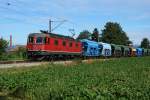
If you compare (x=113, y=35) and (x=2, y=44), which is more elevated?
(x=113, y=35)

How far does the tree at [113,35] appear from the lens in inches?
6196

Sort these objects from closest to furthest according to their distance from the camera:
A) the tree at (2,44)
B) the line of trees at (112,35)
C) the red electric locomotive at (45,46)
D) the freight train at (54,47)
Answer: the red electric locomotive at (45,46) → the freight train at (54,47) → the tree at (2,44) → the line of trees at (112,35)

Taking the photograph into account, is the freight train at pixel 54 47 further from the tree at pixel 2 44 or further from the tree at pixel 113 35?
the tree at pixel 113 35

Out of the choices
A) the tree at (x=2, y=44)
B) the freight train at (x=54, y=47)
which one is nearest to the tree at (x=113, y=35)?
the freight train at (x=54, y=47)

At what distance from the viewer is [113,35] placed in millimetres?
158375

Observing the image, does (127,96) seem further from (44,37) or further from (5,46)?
(5,46)

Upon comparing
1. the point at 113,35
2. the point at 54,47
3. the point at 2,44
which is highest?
the point at 113,35

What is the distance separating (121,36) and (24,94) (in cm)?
14613

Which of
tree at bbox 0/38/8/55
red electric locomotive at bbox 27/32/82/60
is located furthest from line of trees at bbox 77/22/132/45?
red electric locomotive at bbox 27/32/82/60

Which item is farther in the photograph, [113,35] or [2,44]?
[113,35]

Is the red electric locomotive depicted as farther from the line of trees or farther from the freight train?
the line of trees

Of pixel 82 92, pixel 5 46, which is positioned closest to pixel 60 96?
pixel 82 92

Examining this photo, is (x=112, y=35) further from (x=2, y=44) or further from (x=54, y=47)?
(x=54, y=47)

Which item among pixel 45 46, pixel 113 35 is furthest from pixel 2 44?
pixel 113 35
